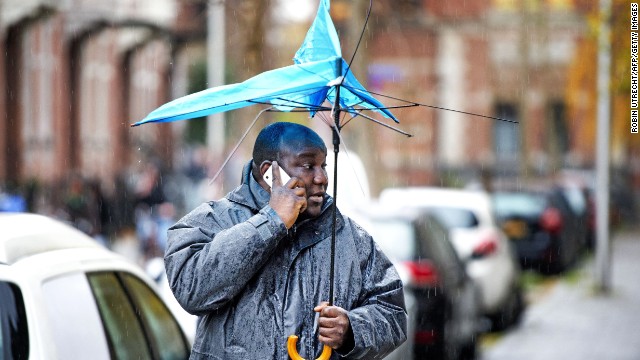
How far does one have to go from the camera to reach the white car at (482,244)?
13.9m

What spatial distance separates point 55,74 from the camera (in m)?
30.2

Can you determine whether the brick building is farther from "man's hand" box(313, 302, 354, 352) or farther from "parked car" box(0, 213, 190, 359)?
"man's hand" box(313, 302, 354, 352)

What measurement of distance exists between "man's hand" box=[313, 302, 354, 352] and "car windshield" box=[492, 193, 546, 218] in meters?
16.9

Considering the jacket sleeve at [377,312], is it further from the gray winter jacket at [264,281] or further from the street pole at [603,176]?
the street pole at [603,176]

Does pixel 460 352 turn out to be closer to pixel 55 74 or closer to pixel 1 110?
pixel 1 110

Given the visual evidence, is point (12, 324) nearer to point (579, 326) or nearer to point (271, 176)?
point (271, 176)

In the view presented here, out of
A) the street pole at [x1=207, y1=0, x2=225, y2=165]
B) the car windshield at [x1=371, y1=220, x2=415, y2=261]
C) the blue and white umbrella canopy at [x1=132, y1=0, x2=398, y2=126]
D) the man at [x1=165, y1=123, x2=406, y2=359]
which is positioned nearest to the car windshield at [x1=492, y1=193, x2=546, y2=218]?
the car windshield at [x1=371, y1=220, x2=415, y2=261]

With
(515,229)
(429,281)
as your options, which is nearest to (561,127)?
(515,229)

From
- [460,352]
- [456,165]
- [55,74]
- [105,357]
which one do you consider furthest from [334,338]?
[456,165]

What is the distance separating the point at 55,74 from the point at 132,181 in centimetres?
391

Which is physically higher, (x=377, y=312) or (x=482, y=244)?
(x=377, y=312)

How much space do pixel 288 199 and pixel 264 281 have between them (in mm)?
271

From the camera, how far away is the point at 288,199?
12.0 ft

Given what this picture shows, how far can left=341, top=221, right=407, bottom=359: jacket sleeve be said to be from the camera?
367 cm
